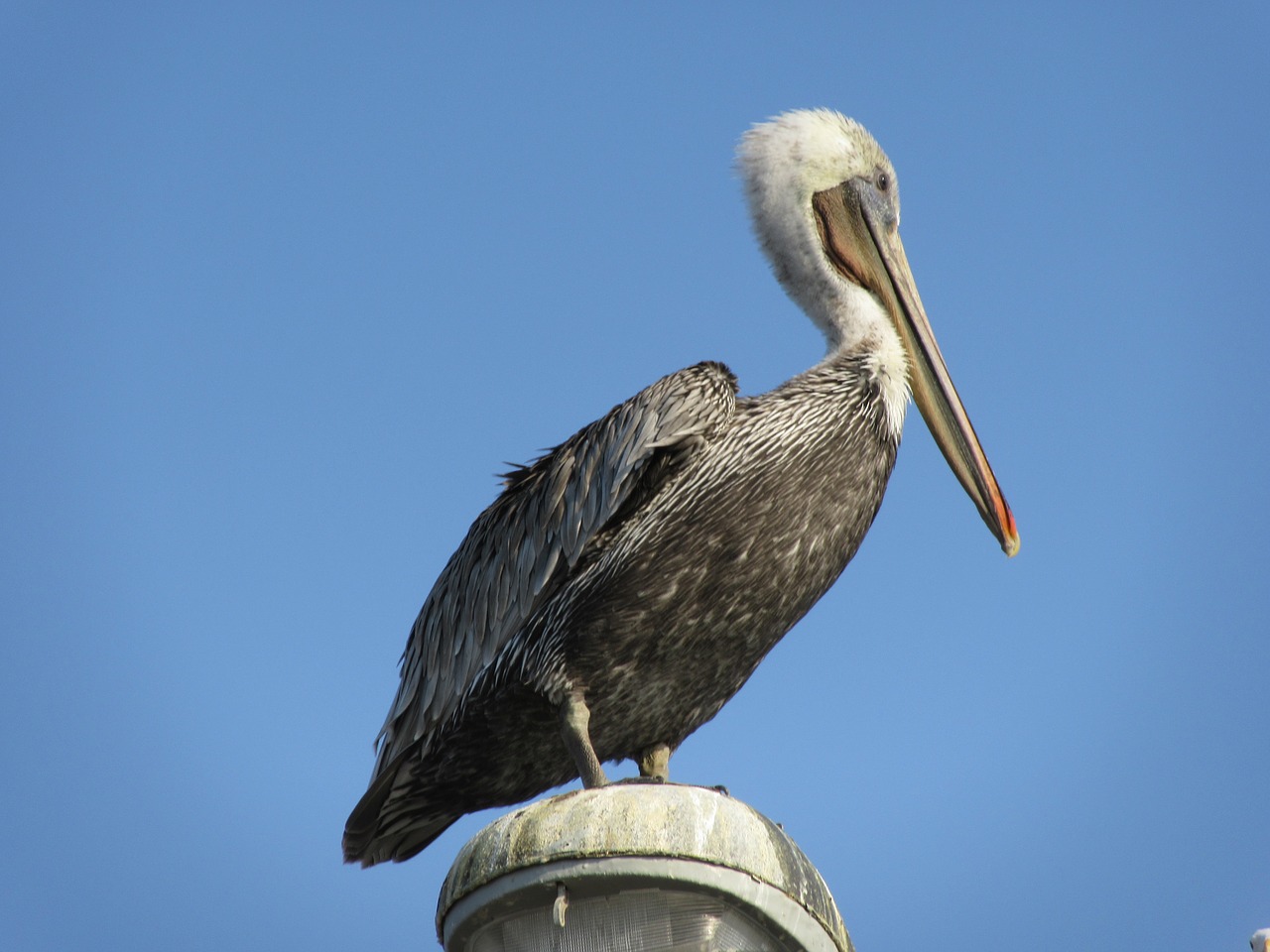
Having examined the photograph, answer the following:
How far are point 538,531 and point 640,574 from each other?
59 cm

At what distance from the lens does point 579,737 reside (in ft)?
17.7

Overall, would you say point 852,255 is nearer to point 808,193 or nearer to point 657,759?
point 808,193

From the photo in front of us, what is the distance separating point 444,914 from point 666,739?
1667 millimetres

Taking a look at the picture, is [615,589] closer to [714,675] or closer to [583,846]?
[714,675]

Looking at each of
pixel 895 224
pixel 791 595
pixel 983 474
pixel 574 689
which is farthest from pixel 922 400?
pixel 574 689

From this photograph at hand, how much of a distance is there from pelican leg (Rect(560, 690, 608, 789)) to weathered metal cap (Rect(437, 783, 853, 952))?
97cm

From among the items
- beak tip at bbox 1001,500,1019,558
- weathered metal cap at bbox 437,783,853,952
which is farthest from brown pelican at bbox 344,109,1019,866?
weathered metal cap at bbox 437,783,853,952

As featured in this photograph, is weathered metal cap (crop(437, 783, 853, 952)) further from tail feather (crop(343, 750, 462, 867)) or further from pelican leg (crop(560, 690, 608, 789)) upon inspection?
tail feather (crop(343, 750, 462, 867))

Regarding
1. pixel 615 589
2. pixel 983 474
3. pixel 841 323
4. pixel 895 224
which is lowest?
pixel 615 589

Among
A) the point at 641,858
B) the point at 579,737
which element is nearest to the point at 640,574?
the point at 579,737

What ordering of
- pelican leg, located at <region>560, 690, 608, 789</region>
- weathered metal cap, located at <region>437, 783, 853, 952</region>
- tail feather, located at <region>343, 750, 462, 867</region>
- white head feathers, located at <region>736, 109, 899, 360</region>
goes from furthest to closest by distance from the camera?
1. white head feathers, located at <region>736, 109, 899, 360</region>
2. tail feather, located at <region>343, 750, 462, 867</region>
3. pelican leg, located at <region>560, 690, 608, 789</region>
4. weathered metal cap, located at <region>437, 783, 853, 952</region>

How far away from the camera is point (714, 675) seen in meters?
5.67

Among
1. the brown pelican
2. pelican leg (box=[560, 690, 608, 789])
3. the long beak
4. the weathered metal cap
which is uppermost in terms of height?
the long beak

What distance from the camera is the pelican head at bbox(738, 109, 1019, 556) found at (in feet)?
21.4
